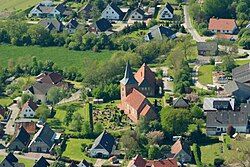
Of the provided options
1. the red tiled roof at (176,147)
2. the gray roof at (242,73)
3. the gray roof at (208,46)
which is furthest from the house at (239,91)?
the gray roof at (208,46)

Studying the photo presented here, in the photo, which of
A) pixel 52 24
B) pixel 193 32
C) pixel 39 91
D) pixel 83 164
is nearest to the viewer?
pixel 83 164

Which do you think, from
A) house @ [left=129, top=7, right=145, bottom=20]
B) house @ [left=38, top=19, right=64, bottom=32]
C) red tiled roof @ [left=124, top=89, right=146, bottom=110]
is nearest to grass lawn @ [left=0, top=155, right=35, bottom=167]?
red tiled roof @ [left=124, top=89, right=146, bottom=110]

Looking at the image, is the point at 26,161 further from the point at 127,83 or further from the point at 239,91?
the point at 239,91

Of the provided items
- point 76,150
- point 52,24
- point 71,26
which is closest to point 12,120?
point 76,150

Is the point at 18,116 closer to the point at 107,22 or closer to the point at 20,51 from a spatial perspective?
the point at 20,51

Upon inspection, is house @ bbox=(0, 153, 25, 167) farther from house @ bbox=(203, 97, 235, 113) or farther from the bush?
house @ bbox=(203, 97, 235, 113)
